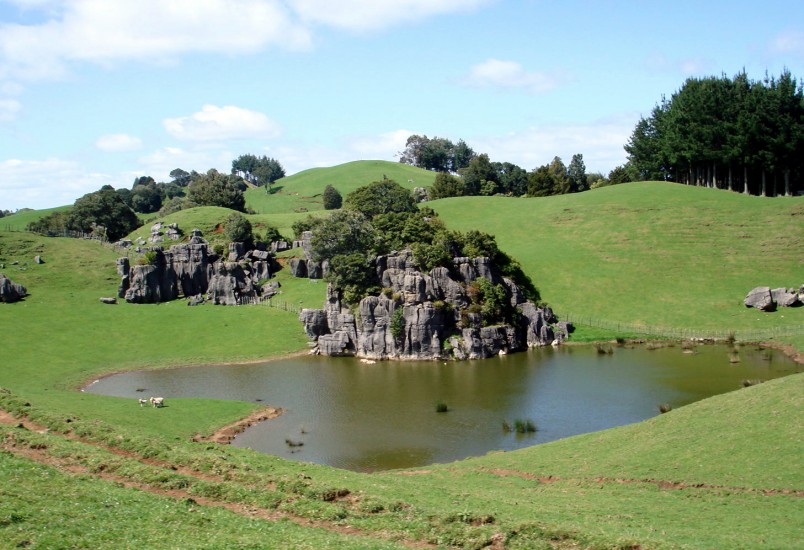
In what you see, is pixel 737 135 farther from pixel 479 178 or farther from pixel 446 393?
pixel 446 393

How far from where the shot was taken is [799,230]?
10294 cm

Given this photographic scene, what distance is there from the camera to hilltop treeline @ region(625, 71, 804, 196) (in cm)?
11919

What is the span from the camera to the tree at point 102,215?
5187 inches

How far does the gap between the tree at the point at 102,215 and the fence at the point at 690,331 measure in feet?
296

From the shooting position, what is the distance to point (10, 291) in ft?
291

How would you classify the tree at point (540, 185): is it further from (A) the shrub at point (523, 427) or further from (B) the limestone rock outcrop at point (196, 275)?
(A) the shrub at point (523, 427)

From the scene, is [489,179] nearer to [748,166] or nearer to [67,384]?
[748,166]

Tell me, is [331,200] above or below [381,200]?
above

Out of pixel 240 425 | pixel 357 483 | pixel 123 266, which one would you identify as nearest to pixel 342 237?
pixel 123 266

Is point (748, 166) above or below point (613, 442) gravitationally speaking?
above

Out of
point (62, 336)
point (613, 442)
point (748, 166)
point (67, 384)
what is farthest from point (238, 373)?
point (748, 166)

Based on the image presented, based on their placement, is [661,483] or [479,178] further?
[479,178]

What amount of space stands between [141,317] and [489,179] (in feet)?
327

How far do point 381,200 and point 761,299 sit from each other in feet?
181
